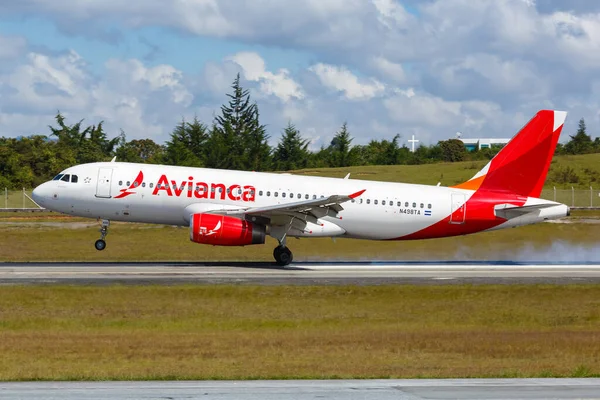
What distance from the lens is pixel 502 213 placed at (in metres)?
43.0

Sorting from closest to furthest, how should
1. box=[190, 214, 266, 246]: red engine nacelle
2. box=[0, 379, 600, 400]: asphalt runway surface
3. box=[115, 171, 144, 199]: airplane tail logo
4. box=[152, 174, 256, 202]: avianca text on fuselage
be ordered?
1. box=[0, 379, 600, 400]: asphalt runway surface
2. box=[190, 214, 266, 246]: red engine nacelle
3. box=[152, 174, 256, 202]: avianca text on fuselage
4. box=[115, 171, 144, 199]: airplane tail logo

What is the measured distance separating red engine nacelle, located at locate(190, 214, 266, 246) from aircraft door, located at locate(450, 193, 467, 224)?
927 cm

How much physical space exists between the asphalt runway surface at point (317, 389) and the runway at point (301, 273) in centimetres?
1808

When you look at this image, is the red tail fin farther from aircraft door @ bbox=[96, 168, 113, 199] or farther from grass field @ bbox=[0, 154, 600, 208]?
grass field @ bbox=[0, 154, 600, 208]

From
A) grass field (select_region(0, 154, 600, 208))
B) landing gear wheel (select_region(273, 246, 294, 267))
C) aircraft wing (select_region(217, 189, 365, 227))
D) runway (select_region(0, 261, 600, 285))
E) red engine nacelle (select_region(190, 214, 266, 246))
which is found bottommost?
runway (select_region(0, 261, 600, 285))

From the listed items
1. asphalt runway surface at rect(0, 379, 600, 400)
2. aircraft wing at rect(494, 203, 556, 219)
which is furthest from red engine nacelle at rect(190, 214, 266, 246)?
asphalt runway surface at rect(0, 379, 600, 400)

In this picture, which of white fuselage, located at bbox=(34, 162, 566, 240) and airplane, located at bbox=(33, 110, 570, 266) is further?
white fuselage, located at bbox=(34, 162, 566, 240)

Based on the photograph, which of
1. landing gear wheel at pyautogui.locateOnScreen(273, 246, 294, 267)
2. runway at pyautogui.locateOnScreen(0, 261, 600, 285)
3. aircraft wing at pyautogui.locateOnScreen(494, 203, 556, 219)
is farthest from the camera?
Answer: aircraft wing at pyautogui.locateOnScreen(494, 203, 556, 219)

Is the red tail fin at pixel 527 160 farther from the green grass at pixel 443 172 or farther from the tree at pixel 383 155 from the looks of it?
the tree at pixel 383 155

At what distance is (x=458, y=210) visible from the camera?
42.8 metres

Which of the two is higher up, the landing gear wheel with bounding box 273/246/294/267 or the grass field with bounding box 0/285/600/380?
the landing gear wheel with bounding box 273/246/294/267

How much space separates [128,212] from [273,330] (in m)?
17.7

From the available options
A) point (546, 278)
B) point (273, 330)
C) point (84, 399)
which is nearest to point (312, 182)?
point (546, 278)

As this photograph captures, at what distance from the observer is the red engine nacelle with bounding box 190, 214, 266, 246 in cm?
3891
